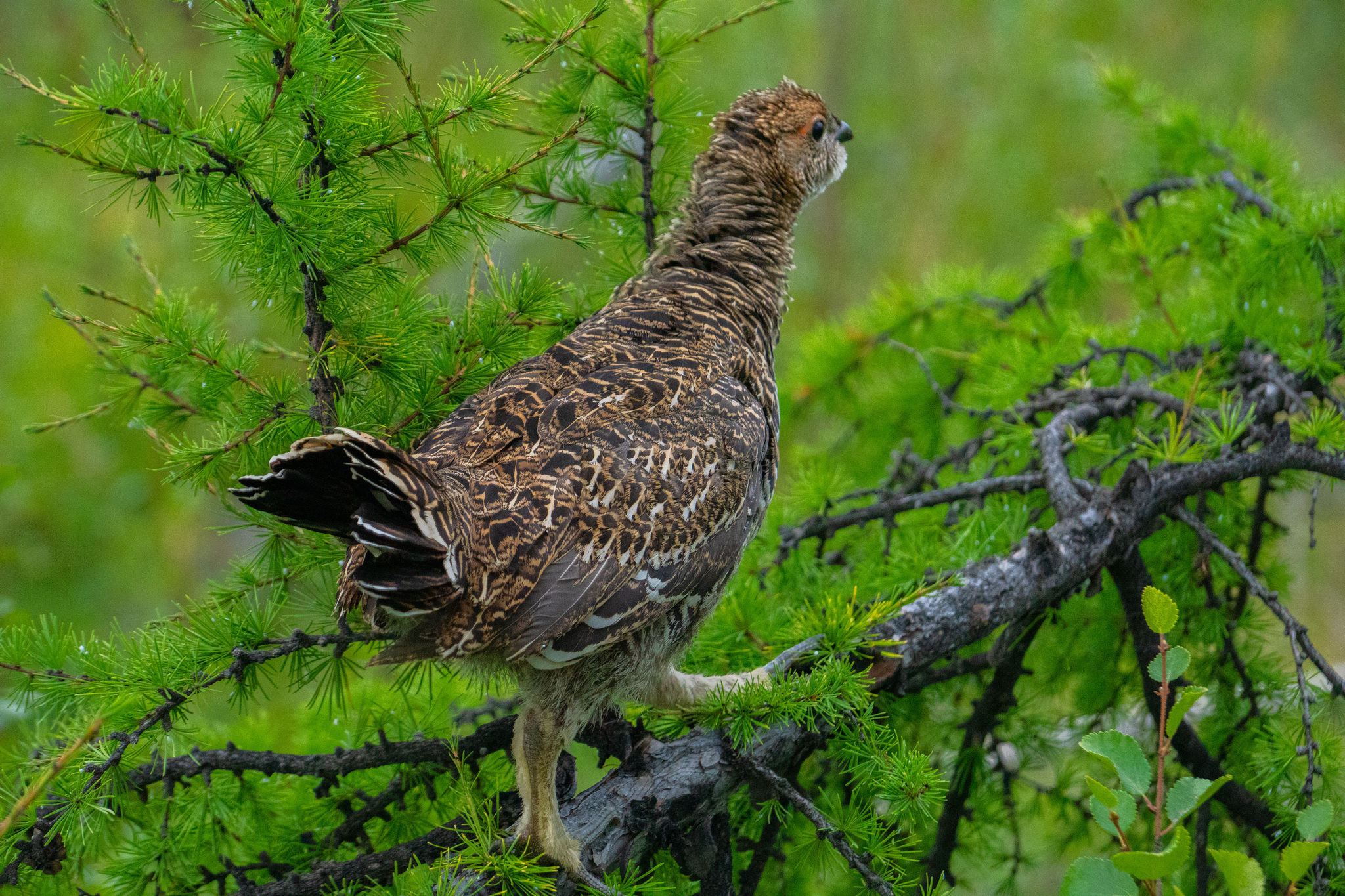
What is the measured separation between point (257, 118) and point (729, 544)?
57.9 inches

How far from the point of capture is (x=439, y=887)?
1.78 metres

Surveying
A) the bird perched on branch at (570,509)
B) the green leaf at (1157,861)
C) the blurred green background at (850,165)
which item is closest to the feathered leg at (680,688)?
the bird perched on branch at (570,509)

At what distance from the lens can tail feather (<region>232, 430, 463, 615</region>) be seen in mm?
1683

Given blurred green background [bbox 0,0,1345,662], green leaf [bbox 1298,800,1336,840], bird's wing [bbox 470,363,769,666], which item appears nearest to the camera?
green leaf [bbox 1298,800,1336,840]

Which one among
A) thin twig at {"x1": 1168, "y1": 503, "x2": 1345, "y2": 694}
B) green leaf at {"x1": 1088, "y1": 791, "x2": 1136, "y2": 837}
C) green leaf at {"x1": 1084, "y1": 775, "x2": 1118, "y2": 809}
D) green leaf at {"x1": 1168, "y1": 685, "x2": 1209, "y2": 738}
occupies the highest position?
thin twig at {"x1": 1168, "y1": 503, "x2": 1345, "y2": 694}

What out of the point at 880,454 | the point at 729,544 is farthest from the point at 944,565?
the point at 880,454

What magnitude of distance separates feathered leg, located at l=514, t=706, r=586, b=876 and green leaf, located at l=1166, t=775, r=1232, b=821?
3.76 ft

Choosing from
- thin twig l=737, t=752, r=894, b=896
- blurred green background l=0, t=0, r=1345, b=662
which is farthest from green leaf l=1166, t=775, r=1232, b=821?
blurred green background l=0, t=0, r=1345, b=662

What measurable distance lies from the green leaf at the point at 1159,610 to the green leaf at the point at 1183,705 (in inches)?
4.3

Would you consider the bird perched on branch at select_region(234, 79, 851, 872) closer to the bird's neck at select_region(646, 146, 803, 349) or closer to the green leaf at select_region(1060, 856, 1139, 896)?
the bird's neck at select_region(646, 146, 803, 349)

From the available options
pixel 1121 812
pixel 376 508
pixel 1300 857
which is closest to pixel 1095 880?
pixel 1121 812

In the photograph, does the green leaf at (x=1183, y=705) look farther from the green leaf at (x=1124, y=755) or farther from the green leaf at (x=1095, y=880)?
the green leaf at (x=1095, y=880)

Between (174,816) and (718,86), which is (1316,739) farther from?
(718,86)

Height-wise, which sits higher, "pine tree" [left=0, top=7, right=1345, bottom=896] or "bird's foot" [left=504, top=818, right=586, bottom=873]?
"pine tree" [left=0, top=7, right=1345, bottom=896]
